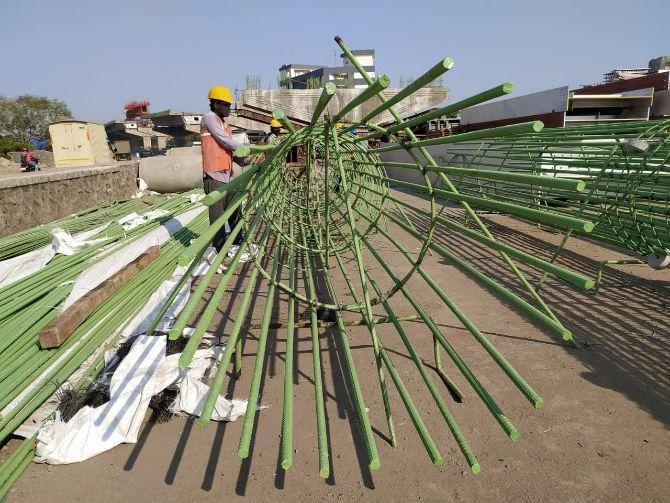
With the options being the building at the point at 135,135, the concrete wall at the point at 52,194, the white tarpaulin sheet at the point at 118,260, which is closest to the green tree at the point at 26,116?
the building at the point at 135,135

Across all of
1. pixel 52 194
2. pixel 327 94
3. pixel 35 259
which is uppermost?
pixel 327 94

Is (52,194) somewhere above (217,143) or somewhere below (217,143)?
below

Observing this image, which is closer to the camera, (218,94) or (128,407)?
(128,407)

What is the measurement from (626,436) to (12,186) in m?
7.15

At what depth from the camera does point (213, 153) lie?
190 inches

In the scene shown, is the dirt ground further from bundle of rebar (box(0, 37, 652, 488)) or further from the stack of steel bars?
the stack of steel bars

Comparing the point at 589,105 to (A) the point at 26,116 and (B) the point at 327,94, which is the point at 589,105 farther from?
(A) the point at 26,116

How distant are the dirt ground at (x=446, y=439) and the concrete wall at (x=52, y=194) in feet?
14.0

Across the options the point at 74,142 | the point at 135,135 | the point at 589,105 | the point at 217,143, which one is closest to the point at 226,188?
the point at 217,143

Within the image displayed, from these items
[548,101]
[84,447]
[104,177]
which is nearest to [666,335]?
[84,447]

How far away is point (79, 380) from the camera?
8.41ft

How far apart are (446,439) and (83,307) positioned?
2.67 meters

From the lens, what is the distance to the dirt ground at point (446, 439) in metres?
1.97

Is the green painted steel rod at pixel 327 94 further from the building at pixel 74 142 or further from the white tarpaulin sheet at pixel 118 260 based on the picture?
the building at pixel 74 142
